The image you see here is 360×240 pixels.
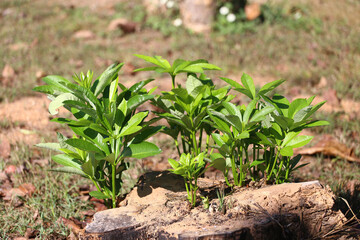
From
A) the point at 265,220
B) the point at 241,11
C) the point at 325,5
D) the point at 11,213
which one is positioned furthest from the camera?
the point at 325,5

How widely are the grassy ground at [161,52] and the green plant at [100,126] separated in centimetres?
59

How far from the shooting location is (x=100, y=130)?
6.09 feet

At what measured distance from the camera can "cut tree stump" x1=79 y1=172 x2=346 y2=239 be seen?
177cm

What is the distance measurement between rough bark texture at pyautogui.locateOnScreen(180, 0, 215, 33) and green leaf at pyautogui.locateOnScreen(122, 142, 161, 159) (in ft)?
14.7

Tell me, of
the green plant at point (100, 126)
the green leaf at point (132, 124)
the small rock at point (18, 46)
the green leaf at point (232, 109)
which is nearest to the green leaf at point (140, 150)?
the green plant at point (100, 126)

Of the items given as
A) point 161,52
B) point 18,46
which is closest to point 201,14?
point 161,52

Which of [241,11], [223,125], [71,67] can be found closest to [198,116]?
[223,125]

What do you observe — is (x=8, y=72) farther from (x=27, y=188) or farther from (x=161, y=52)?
(x=27, y=188)

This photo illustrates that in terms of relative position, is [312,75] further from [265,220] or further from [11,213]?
[11,213]

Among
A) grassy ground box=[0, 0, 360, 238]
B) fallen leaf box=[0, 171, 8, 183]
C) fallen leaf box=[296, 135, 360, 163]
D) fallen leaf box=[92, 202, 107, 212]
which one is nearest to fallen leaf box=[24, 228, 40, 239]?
grassy ground box=[0, 0, 360, 238]

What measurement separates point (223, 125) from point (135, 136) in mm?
475

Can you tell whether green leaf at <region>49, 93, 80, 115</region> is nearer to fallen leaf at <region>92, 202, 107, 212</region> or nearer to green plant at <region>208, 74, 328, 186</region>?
green plant at <region>208, 74, 328, 186</region>

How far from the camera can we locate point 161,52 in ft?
17.9

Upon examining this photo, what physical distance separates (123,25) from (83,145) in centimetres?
482
